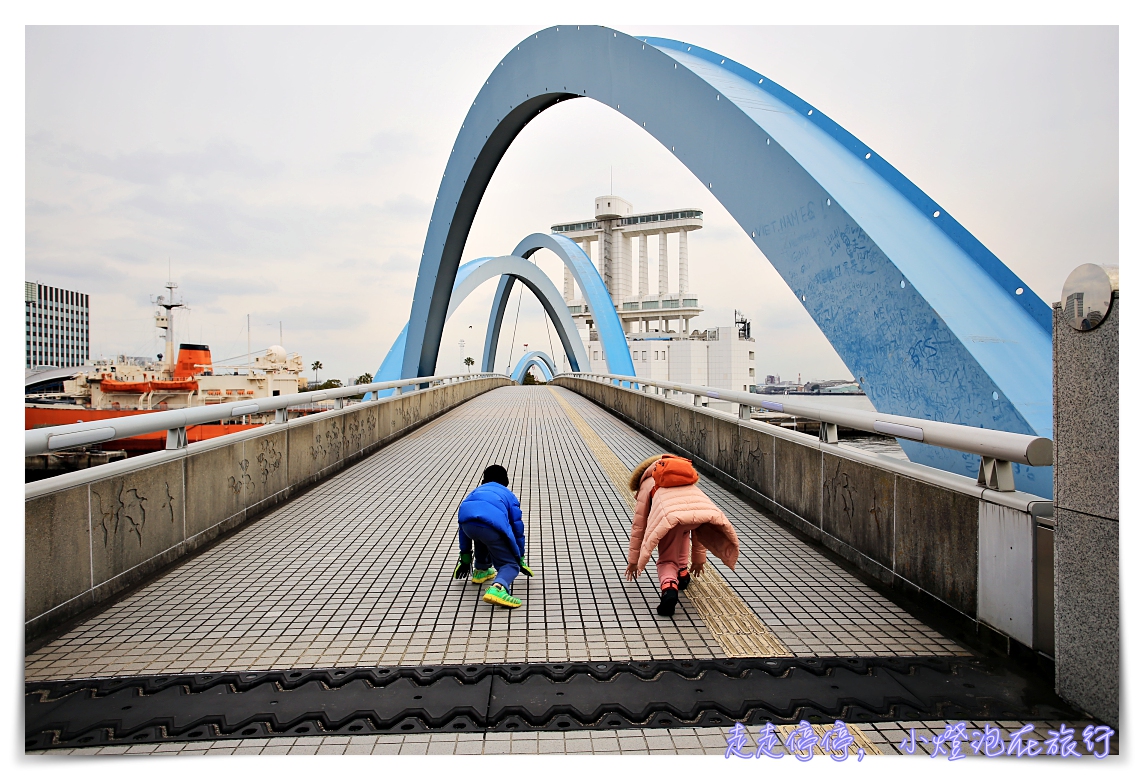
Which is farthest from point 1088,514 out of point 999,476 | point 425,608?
point 425,608

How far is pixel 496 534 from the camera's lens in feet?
11.8

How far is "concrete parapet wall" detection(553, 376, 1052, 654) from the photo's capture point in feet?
9.16

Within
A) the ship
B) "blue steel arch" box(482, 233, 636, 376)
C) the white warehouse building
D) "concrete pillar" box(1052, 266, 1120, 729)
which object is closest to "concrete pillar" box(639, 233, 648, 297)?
the white warehouse building

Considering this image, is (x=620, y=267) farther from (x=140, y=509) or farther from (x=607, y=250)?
(x=140, y=509)

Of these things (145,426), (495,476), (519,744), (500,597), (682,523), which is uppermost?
(145,426)

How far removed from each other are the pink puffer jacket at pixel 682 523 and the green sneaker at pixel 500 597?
708mm

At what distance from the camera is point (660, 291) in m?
72.3

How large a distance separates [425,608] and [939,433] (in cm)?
298

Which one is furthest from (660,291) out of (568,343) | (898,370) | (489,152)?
(898,370)

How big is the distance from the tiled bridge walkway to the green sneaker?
6 cm

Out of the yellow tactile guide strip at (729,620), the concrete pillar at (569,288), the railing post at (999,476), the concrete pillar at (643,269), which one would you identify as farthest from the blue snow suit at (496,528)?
the concrete pillar at (569,288)

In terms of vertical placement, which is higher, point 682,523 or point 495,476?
point 495,476

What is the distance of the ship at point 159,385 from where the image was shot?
2856 centimetres

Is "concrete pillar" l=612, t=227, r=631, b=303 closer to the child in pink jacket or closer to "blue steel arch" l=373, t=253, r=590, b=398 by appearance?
"blue steel arch" l=373, t=253, r=590, b=398
